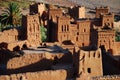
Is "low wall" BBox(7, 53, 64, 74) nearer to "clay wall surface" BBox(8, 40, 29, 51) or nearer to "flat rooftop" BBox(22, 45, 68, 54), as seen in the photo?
"flat rooftop" BBox(22, 45, 68, 54)

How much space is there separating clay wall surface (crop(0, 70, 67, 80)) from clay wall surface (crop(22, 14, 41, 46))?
11.3 m

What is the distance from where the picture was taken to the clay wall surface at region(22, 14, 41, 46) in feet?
135

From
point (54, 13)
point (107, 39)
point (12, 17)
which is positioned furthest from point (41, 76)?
point (12, 17)

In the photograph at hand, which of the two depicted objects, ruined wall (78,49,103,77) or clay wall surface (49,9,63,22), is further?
clay wall surface (49,9,63,22)

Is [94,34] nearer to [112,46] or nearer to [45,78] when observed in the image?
[112,46]

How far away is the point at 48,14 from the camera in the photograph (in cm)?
4638

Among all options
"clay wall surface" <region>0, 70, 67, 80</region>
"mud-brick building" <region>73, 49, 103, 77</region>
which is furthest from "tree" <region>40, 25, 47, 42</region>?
"clay wall surface" <region>0, 70, 67, 80</region>

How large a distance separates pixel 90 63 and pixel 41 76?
3.19 meters

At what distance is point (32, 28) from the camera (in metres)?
41.4

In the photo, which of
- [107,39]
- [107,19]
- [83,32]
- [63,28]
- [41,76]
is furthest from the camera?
[107,19]

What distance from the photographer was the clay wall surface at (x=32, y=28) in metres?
41.0

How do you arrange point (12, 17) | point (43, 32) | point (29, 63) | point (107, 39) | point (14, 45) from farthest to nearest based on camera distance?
point (12, 17)
point (43, 32)
point (14, 45)
point (107, 39)
point (29, 63)

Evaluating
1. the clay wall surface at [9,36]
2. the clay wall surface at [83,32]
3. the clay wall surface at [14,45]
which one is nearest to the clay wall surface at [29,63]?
the clay wall surface at [14,45]

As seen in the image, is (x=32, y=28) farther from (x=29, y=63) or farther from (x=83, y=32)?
(x=29, y=63)
